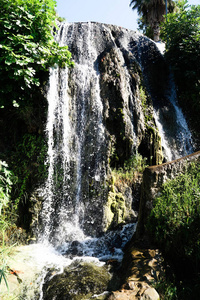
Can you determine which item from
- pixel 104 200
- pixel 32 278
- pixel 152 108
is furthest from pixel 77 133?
pixel 32 278

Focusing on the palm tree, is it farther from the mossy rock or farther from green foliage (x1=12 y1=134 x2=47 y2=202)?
the mossy rock

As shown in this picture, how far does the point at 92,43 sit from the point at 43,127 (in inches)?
193

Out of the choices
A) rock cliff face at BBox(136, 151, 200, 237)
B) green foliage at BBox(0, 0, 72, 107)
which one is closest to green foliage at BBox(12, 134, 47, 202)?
green foliage at BBox(0, 0, 72, 107)

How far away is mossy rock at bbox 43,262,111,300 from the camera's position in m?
2.73

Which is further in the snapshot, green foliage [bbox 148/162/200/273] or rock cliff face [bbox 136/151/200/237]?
rock cliff face [bbox 136/151/200/237]

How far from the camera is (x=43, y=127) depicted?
19.8 ft

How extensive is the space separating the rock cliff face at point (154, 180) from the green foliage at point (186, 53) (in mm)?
5209

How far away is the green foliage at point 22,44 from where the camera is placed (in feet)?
16.4

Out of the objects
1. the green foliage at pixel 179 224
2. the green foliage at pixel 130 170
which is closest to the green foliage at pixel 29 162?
the green foliage at pixel 130 170

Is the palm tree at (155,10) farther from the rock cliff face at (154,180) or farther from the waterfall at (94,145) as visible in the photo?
the rock cliff face at (154,180)

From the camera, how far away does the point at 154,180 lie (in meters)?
3.50

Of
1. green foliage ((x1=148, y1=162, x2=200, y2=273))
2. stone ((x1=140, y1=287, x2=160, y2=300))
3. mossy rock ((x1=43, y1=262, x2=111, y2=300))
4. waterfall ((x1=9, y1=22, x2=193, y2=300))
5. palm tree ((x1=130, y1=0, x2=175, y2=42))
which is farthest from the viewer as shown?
palm tree ((x1=130, y1=0, x2=175, y2=42))

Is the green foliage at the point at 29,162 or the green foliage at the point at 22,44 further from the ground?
the green foliage at the point at 22,44

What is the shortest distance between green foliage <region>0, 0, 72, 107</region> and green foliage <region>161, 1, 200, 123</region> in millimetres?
5386
